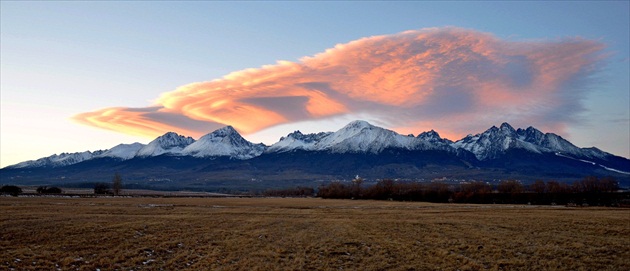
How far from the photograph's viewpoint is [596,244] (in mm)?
34875

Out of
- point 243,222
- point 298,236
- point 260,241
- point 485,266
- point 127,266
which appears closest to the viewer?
point 127,266

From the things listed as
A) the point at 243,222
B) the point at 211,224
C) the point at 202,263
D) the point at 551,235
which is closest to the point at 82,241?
the point at 202,263

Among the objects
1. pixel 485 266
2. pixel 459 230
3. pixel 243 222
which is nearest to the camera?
pixel 485 266

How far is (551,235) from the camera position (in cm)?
3994

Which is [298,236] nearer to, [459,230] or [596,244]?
[459,230]

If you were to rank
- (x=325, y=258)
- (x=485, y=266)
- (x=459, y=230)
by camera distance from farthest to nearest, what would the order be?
(x=459, y=230) < (x=325, y=258) < (x=485, y=266)

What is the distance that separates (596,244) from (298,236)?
2435cm

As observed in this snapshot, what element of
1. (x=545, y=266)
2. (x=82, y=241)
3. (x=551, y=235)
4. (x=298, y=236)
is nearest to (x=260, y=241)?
(x=298, y=236)

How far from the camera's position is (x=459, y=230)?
42812 millimetres

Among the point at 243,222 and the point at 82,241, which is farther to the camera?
the point at 243,222

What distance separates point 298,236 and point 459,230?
54.6 ft

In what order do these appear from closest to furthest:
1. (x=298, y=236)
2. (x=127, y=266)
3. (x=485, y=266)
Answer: (x=127, y=266), (x=485, y=266), (x=298, y=236)

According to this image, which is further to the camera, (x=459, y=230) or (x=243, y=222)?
(x=243, y=222)

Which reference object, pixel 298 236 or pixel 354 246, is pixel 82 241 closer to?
pixel 298 236
